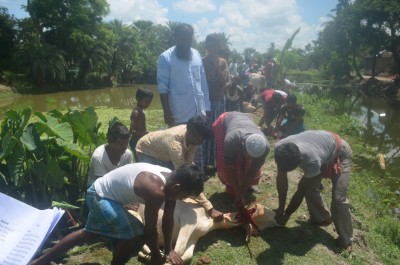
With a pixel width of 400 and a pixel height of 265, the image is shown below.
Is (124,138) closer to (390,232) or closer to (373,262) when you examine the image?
(373,262)

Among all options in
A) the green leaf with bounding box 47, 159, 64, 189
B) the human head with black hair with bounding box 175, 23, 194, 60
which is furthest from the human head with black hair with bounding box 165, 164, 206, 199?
the human head with black hair with bounding box 175, 23, 194, 60

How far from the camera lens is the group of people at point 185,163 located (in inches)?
109

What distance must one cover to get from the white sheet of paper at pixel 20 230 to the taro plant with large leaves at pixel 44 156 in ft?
4.45

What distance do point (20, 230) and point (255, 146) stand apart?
232 cm

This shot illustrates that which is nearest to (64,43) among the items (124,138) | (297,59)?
(297,59)

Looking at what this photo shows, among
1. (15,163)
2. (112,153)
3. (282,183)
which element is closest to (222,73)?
(282,183)

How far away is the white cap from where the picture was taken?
146 inches

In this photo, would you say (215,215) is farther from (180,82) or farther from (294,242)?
(180,82)

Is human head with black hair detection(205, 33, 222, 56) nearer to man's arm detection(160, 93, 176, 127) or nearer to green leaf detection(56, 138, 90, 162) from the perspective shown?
man's arm detection(160, 93, 176, 127)

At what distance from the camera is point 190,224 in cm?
354

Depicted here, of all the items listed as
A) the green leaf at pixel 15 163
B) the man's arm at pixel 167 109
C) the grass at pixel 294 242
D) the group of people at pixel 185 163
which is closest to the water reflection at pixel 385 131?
the grass at pixel 294 242

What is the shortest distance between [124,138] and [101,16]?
30461mm

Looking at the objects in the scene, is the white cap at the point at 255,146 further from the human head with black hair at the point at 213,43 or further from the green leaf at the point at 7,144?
the green leaf at the point at 7,144

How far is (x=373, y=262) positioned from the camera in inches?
153
